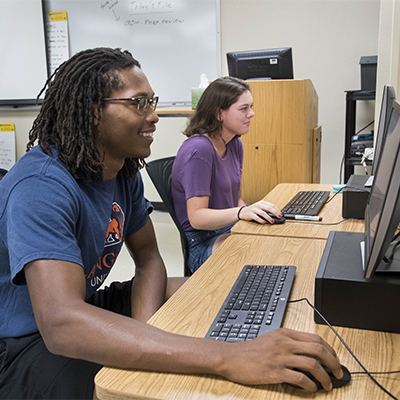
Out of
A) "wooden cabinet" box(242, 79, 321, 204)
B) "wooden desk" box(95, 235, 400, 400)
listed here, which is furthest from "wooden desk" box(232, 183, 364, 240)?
"wooden cabinet" box(242, 79, 321, 204)

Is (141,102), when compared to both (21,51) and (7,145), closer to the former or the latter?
(21,51)

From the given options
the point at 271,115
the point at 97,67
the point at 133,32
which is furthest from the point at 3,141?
the point at 97,67

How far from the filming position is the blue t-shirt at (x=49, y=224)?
790 mm

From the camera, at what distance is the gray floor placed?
2637 mm

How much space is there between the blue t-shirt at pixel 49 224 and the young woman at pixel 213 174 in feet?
1.48

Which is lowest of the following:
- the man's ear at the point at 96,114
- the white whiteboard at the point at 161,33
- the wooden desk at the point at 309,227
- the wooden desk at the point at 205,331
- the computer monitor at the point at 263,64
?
the wooden desk at the point at 309,227

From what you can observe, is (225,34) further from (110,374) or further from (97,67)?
(110,374)

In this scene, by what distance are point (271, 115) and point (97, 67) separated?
1661 mm

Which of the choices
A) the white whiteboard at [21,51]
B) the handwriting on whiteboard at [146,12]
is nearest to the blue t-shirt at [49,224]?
the handwriting on whiteboard at [146,12]

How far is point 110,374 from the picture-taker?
0.66 metres

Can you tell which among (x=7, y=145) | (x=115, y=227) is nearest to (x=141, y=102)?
(x=115, y=227)

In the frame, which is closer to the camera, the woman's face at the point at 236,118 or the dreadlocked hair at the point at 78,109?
the dreadlocked hair at the point at 78,109

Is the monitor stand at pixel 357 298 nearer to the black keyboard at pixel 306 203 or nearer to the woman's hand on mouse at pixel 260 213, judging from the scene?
the woman's hand on mouse at pixel 260 213

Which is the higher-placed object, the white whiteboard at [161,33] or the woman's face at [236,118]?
the white whiteboard at [161,33]
